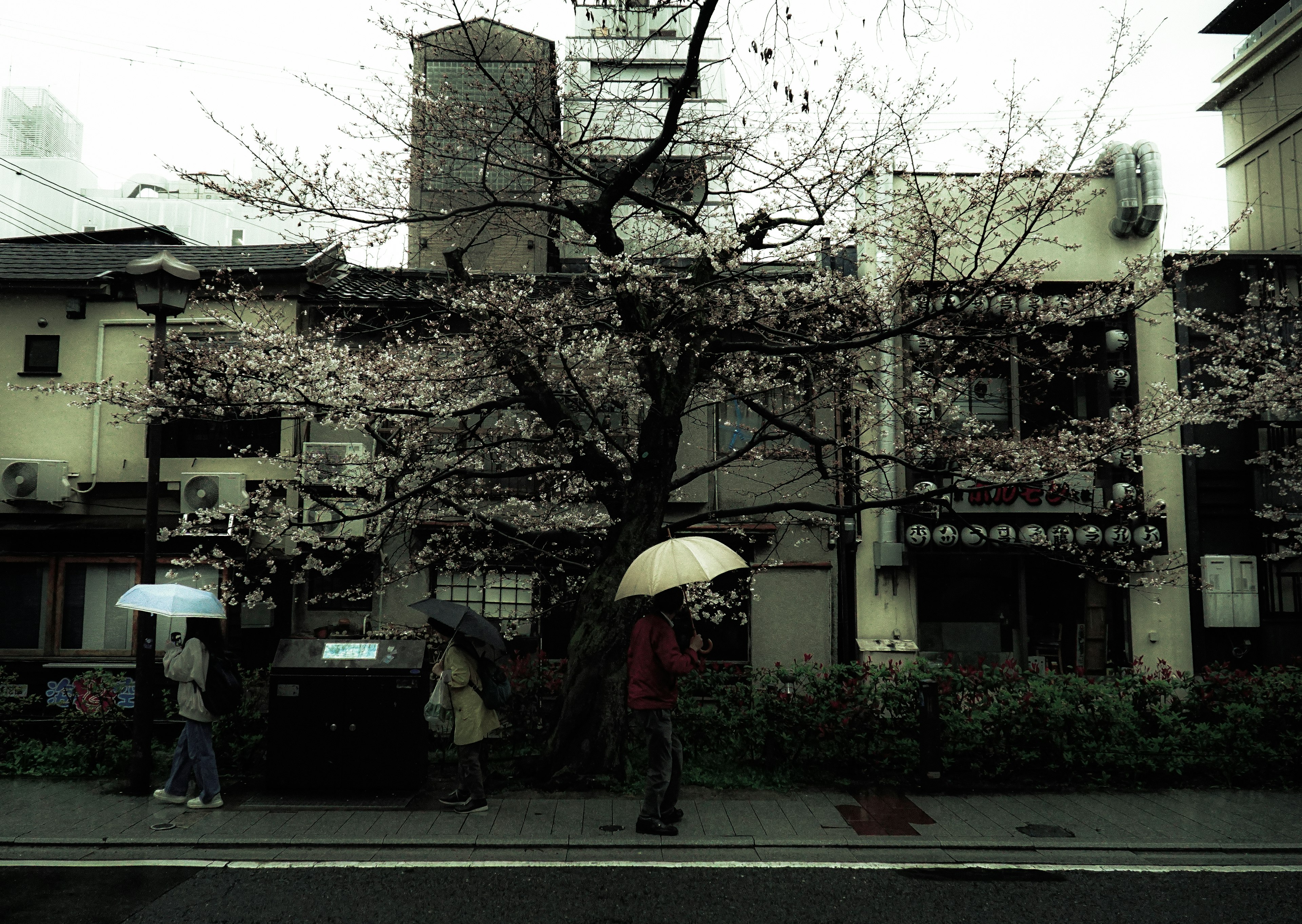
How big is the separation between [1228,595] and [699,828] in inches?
558

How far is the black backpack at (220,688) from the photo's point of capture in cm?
798

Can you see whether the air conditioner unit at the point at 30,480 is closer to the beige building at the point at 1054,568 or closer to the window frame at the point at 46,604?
the window frame at the point at 46,604

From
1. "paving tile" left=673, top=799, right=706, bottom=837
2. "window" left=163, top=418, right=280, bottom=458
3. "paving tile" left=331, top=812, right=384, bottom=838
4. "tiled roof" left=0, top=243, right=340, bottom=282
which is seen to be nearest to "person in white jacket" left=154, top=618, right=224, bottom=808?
"paving tile" left=331, top=812, right=384, bottom=838

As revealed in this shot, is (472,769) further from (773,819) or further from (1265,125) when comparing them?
(1265,125)

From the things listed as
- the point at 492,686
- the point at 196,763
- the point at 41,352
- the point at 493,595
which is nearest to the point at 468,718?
the point at 492,686

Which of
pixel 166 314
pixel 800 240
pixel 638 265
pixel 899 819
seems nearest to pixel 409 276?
pixel 166 314

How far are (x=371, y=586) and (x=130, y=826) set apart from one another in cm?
850

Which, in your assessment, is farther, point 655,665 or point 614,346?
point 614,346

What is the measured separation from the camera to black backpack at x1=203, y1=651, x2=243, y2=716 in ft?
26.2

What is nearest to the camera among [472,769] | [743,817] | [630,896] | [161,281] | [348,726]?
[630,896]

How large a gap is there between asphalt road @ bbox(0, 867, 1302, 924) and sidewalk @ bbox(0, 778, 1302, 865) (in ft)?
1.25

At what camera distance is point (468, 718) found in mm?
7797

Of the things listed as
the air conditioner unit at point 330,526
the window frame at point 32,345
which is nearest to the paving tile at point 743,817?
the air conditioner unit at point 330,526

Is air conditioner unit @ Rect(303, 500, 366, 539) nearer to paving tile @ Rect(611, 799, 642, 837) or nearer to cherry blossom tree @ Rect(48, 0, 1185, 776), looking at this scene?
cherry blossom tree @ Rect(48, 0, 1185, 776)
